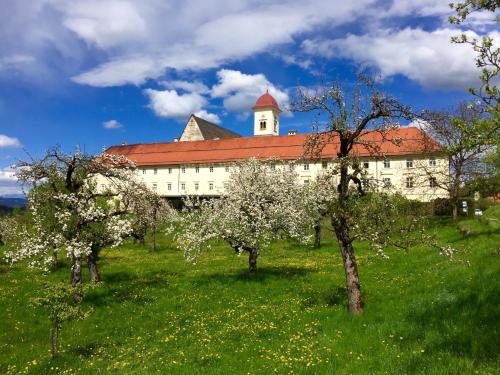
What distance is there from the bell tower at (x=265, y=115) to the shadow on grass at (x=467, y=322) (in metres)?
106

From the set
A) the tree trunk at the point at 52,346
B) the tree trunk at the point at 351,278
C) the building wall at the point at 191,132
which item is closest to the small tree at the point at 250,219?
the tree trunk at the point at 351,278

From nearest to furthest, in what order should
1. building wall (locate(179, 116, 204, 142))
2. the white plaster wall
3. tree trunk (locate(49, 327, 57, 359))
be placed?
1. tree trunk (locate(49, 327, 57, 359))
2. building wall (locate(179, 116, 204, 142))
3. the white plaster wall

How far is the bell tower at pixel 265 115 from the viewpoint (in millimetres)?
118812

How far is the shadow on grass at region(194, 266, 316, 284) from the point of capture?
22.8 meters

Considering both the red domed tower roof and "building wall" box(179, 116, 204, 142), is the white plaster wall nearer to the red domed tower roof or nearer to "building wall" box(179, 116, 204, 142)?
the red domed tower roof

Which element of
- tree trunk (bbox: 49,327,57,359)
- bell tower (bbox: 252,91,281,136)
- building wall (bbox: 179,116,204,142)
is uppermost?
bell tower (bbox: 252,91,281,136)

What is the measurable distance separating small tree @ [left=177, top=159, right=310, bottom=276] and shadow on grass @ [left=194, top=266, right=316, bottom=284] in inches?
29.6

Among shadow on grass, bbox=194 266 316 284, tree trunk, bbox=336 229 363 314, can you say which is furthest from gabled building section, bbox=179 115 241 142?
tree trunk, bbox=336 229 363 314

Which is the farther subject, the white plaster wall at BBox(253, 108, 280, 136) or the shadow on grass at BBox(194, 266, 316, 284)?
the white plaster wall at BBox(253, 108, 280, 136)

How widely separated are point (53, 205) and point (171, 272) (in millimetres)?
8749

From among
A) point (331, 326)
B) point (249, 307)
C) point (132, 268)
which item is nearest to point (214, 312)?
point (249, 307)

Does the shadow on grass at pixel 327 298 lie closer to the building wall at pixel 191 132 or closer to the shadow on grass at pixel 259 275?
the shadow on grass at pixel 259 275

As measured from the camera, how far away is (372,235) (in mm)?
14531

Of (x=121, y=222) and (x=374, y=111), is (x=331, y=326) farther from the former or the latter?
(x=121, y=222)
